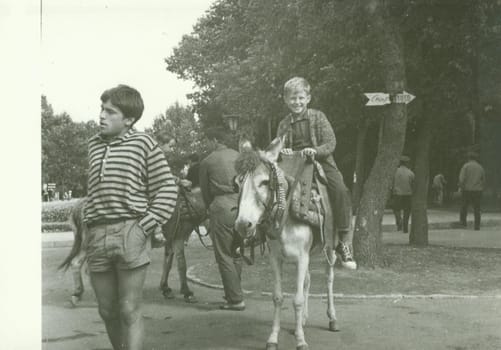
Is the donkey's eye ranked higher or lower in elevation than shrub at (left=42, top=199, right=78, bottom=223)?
higher

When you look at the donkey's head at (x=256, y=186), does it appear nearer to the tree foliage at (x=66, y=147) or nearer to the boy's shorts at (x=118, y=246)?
the boy's shorts at (x=118, y=246)

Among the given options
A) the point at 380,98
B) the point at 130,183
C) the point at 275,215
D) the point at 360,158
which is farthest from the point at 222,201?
the point at 360,158

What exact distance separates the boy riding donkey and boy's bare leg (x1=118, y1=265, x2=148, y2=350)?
95.5 inches

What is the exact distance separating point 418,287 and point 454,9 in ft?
14.7

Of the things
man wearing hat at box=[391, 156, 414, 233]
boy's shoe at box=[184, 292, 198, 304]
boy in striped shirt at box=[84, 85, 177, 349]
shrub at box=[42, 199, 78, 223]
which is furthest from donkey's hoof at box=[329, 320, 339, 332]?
man wearing hat at box=[391, 156, 414, 233]

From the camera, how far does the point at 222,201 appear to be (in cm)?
831

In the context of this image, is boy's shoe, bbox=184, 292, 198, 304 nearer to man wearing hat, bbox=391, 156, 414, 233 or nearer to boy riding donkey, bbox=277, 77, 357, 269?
boy riding donkey, bbox=277, 77, 357, 269

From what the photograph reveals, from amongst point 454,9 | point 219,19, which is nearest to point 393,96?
point 454,9

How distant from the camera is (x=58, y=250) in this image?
39.6ft

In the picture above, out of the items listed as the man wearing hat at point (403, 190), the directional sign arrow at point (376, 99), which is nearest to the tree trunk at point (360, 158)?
the man wearing hat at point (403, 190)

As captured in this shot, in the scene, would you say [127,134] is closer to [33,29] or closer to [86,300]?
[33,29]

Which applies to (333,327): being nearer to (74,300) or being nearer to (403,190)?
(74,300)

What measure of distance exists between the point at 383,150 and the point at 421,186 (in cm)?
371

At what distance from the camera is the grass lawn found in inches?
361
